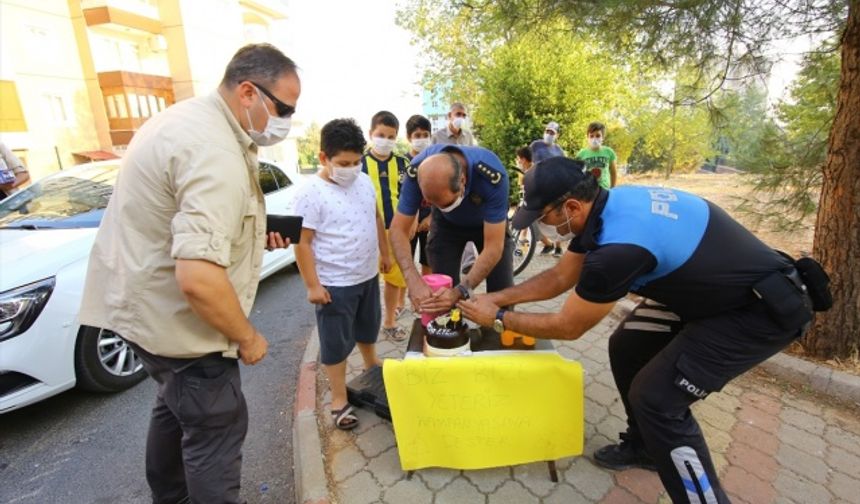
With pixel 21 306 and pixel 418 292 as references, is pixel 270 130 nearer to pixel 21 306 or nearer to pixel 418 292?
pixel 418 292

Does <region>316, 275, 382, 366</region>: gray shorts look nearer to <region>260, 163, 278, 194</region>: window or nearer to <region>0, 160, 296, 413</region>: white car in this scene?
<region>0, 160, 296, 413</region>: white car

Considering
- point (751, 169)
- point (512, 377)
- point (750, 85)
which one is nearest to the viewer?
point (512, 377)

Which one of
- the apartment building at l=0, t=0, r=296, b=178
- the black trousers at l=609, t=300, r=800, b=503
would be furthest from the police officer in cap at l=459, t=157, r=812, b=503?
the apartment building at l=0, t=0, r=296, b=178

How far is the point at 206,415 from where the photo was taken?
157cm

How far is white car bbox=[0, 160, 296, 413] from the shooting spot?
8.12ft

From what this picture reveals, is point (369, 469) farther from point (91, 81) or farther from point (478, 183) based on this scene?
point (91, 81)

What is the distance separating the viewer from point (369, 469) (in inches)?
89.0

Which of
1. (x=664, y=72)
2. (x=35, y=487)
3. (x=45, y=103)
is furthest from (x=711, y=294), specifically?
(x=45, y=103)

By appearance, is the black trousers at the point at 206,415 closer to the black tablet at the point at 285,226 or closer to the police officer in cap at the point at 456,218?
the black tablet at the point at 285,226

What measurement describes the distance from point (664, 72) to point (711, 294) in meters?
2.40

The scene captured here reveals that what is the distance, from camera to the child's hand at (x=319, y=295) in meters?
2.31

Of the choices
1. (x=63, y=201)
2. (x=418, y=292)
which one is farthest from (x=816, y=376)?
(x=63, y=201)

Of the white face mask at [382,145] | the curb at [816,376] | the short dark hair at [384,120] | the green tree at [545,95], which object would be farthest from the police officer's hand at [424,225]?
the green tree at [545,95]

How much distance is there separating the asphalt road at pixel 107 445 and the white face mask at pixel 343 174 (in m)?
1.57
